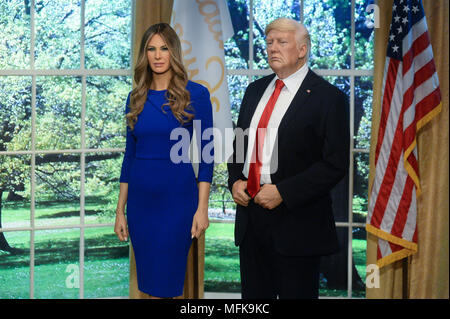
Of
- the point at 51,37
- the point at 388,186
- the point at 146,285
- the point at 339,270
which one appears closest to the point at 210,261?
the point at 339,270

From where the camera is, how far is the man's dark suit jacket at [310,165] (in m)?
2.30

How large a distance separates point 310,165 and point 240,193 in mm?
314

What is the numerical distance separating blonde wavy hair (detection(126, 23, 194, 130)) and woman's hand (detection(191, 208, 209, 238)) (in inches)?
15.5

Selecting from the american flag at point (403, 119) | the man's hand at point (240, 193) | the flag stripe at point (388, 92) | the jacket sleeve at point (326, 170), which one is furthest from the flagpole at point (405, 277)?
the man's hand at point (240, 193)

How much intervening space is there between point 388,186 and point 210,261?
4599 mm

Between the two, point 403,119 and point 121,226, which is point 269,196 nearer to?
point 121,226

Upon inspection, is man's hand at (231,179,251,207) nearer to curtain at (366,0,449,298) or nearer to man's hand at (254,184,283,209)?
man's hand at (254,184,283,209)

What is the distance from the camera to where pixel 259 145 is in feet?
8.00

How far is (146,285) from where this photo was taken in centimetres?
252

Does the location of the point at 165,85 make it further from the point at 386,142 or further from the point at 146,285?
the point at 386,142

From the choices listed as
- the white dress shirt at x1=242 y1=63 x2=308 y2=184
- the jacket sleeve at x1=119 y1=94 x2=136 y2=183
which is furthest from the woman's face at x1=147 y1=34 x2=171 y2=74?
the white dress shirt at x1=242 y1=63 x2=308 y2=184

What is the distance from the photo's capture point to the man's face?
7.70 feet

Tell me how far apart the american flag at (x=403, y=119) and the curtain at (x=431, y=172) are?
108 mm
